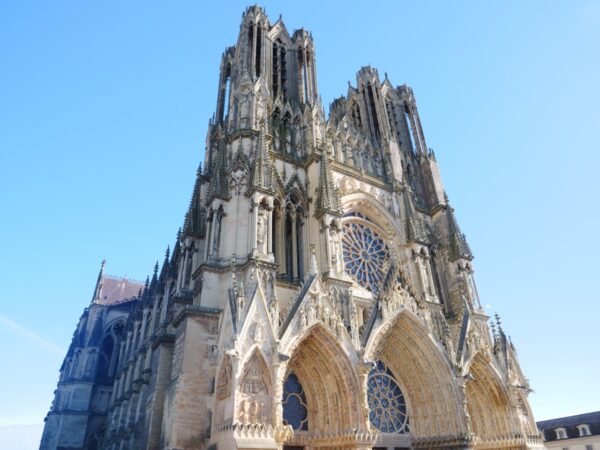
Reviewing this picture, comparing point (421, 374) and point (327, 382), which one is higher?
point (421, 374)

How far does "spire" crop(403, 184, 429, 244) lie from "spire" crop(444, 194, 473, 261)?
5.02 ft

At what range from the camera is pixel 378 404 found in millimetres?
17359

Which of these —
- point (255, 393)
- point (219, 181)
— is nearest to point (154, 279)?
point (219, 181)

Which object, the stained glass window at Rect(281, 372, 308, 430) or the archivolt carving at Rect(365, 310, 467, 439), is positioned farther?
the archivolt carving at Rect(365, 310, 467, 439)

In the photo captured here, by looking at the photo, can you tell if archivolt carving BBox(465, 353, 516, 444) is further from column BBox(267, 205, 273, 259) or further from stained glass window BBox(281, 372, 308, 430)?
column BBox(267, 205, 273, 259)

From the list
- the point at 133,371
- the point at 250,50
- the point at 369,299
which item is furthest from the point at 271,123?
the point at 133,371

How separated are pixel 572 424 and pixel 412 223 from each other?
28.4m

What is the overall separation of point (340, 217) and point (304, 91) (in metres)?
9.61

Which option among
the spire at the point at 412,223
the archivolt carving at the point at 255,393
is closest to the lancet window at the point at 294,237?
the archivolt carving at the point at 255,393

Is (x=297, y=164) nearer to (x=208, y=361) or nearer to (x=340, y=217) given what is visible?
(x=340, y=217)

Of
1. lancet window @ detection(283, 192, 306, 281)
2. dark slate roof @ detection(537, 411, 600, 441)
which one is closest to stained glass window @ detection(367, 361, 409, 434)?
lancet window @ detection(283, 192, 306, 281)

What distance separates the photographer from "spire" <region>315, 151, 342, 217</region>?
1950cm

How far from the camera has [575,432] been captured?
3647 cm

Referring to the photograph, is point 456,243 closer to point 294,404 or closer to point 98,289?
point 294,404
